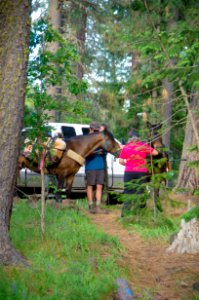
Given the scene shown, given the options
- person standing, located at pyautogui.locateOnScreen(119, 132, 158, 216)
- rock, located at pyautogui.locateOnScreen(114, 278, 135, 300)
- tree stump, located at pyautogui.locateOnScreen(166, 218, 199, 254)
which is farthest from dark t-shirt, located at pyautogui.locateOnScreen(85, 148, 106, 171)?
rock, located at pyautogui.locateOnScreen(114, 278, 135, 300)

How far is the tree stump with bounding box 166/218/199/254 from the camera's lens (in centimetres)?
862

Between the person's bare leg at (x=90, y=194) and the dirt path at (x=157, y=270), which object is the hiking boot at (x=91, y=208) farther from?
the dirt path at (x=157, y=270)

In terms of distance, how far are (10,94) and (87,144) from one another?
5.95m

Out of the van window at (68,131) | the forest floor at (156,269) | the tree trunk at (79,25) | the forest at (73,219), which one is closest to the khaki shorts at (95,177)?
the forest at (73,219)

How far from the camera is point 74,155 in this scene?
12555 millimetres

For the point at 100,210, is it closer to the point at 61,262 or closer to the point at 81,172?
the point at 81,172

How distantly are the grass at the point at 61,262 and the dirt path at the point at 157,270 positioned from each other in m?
0.28

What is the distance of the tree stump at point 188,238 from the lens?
8.62 meters

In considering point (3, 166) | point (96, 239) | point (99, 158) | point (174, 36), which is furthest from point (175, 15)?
point (3, 166)

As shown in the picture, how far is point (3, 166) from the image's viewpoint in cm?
692

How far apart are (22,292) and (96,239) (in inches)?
103

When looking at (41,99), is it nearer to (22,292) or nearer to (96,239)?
(96,239)

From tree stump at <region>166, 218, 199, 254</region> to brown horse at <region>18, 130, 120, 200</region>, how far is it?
4.06 metres

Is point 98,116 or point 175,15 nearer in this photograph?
point 175,15
